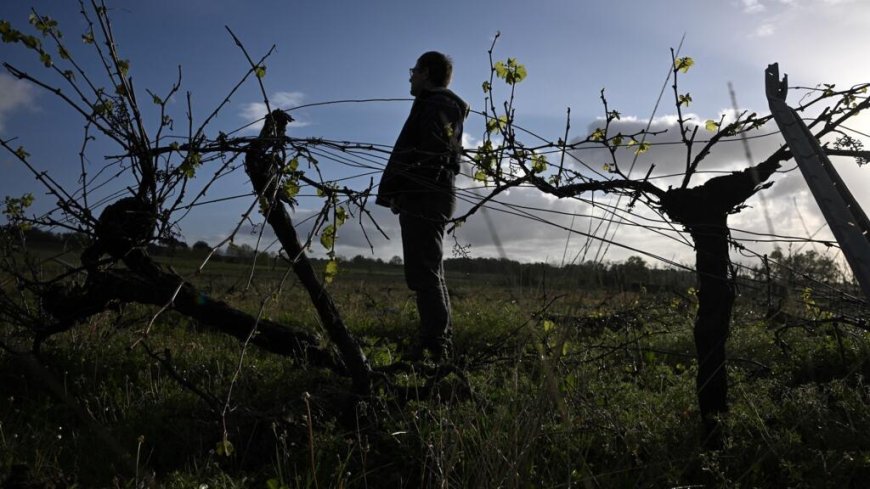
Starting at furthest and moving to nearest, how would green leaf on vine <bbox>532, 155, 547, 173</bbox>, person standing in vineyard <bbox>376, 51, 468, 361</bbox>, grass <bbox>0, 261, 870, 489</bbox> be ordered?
person standing in vineyard <bbox>376, 51, 468, 361</bbox>, green leaf on vine <bbox>532, 155, 547, 173</bbox>, grass <bbox>0, 261, 870, 489</bbox>

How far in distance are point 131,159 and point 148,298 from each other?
0.83 meters

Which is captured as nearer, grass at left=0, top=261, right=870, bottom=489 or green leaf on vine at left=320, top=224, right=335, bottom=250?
grass at left=0, top=261, right=870, bottom=489

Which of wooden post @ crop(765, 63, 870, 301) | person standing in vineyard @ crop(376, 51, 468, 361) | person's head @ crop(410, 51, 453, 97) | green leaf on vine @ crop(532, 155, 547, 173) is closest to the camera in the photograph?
wooden post @ crop(765, 63, 870, 301)

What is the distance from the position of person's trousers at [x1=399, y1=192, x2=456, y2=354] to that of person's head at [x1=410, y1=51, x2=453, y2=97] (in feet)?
2.92

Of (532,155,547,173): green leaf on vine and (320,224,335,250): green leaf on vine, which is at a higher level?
(532,155,547,173): green leaf on vine

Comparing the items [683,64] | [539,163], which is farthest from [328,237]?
[683,64]

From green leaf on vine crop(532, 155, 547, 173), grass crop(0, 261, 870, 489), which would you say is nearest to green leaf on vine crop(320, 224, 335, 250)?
grass crop(0, 261, 870, 489)

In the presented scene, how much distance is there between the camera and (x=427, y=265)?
4.08 metres

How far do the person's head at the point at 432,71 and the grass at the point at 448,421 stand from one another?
197 centimetres

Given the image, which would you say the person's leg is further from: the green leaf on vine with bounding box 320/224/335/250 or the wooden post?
the wooden post

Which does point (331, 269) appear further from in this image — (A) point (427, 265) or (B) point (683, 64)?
(B) point (683, 64)

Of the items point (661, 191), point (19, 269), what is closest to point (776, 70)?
point (661, 191)

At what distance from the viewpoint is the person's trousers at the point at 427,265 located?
4.06 meters

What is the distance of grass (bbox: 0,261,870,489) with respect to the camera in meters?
2.20
